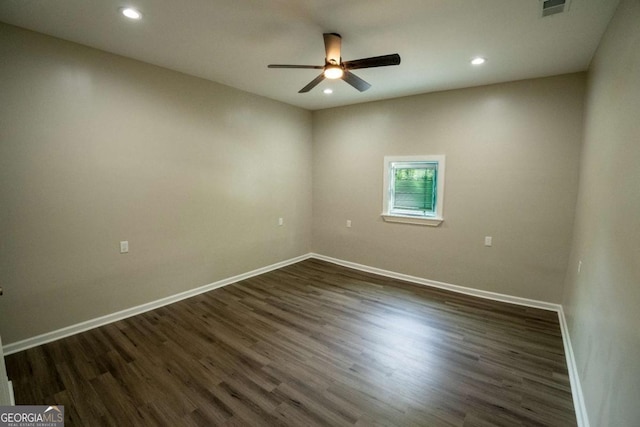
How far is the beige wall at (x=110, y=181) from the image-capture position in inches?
92.1

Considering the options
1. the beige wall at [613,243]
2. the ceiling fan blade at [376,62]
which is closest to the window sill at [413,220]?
the beige wall at [613,243]

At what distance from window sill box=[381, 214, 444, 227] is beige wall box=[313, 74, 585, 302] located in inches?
3.8

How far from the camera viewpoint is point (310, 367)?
2242 millimetres

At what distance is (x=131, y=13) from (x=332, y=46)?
4.98ft

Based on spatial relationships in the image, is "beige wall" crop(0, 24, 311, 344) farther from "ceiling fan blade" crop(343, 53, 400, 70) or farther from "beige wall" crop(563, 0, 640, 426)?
"beige wall" crop(563, 0, 640, 426)

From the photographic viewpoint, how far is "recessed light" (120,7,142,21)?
2.00 m

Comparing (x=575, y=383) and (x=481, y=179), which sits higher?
(x=481, y=179)

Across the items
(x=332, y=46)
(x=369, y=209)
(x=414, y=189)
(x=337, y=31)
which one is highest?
(x=337, y=31)

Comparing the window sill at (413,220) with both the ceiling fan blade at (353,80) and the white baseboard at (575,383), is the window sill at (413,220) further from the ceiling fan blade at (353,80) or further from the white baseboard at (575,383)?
the ceiling fan blade at (353,80)

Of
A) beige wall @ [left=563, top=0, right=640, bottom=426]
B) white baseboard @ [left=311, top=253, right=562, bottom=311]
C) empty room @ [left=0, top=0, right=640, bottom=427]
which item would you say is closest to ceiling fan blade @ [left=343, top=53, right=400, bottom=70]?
empty room @ [left=0, top=0, right=640, bottom=427]

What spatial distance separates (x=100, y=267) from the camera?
111 inches

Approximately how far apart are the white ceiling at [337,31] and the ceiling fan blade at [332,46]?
0.05 meters

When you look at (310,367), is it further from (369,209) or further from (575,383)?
(369,209)

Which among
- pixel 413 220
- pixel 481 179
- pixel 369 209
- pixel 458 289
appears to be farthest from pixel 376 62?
pixel 458 289
